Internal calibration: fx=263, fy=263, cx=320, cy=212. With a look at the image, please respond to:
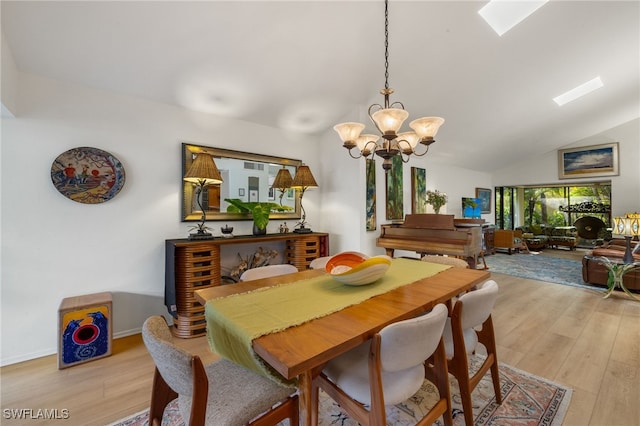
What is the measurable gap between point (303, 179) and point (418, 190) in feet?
9.92

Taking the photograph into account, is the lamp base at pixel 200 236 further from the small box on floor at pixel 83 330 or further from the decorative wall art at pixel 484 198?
the decorative wall art at pixel 484 198

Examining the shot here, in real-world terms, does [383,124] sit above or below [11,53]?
below

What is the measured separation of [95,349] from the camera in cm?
223

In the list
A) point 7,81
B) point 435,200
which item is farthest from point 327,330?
point 435,200

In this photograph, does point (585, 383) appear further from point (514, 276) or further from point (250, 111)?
point (250, 111)

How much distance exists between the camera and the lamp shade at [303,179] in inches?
139

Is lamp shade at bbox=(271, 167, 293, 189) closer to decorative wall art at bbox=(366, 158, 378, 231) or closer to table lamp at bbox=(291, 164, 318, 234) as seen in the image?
table lamp at bbox=(291, 164, 318, 234)

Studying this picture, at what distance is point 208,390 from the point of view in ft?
3.35

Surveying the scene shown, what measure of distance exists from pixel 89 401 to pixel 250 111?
3.00m

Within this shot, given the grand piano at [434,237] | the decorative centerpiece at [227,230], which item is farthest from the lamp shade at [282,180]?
the grand piano at [434,237]

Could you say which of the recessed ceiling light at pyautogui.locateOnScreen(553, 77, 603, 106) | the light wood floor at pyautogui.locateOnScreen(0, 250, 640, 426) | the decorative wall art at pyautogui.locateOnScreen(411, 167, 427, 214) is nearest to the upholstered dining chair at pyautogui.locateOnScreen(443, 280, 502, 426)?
the light wood floor at pyautogui.locateOnScreen(0, 250, 640, 426)

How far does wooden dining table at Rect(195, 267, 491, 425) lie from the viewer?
894 mm

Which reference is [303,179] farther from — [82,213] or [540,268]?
[540,268]

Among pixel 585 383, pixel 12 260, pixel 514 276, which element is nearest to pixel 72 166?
pixel 12 260
